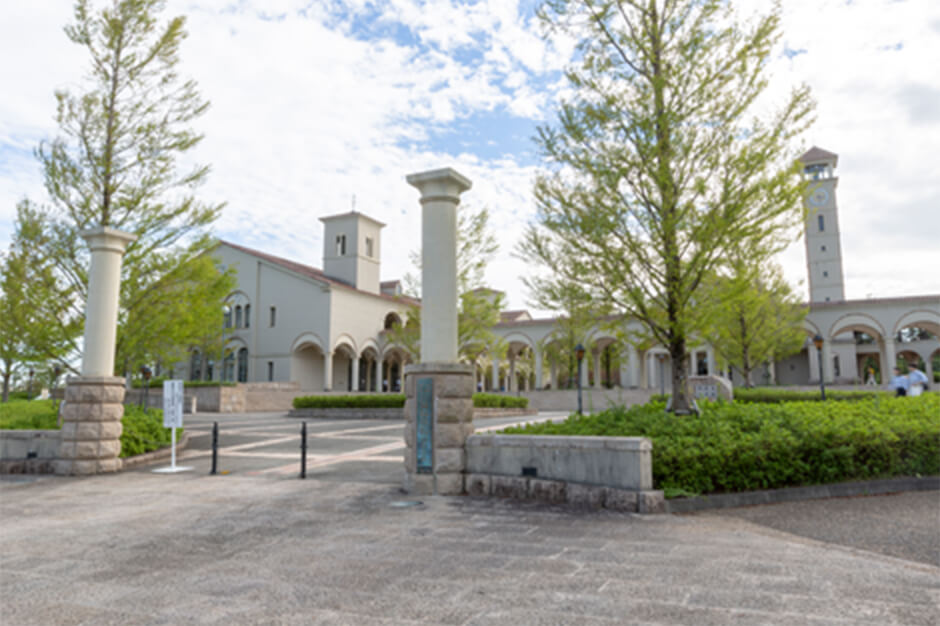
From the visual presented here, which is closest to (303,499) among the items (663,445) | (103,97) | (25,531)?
(25,531)

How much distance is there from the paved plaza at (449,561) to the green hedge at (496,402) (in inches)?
689

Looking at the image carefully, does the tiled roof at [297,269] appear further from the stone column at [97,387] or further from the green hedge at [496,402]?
the stone column at [97,387]

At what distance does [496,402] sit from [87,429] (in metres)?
17.5

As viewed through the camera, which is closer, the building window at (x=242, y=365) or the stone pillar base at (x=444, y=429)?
the stone pillar base at (x=444, y=429)

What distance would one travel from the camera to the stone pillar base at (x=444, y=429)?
8234mm

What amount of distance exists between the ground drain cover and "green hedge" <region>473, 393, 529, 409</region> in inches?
702

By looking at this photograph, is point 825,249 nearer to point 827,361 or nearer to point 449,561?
point 827,361

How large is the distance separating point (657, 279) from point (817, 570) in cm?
619

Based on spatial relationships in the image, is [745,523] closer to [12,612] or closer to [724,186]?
[724,186]

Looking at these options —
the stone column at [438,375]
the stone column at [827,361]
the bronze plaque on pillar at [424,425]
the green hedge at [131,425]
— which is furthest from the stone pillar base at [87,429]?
the stone column at [827,361]

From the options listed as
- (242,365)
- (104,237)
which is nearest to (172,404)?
(104,237)

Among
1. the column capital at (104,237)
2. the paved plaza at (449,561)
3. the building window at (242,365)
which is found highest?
the column capital at (104,237)

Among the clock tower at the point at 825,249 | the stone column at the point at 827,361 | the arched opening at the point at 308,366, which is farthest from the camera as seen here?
the clock tower at the point at 825,249

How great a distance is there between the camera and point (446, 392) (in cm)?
836
